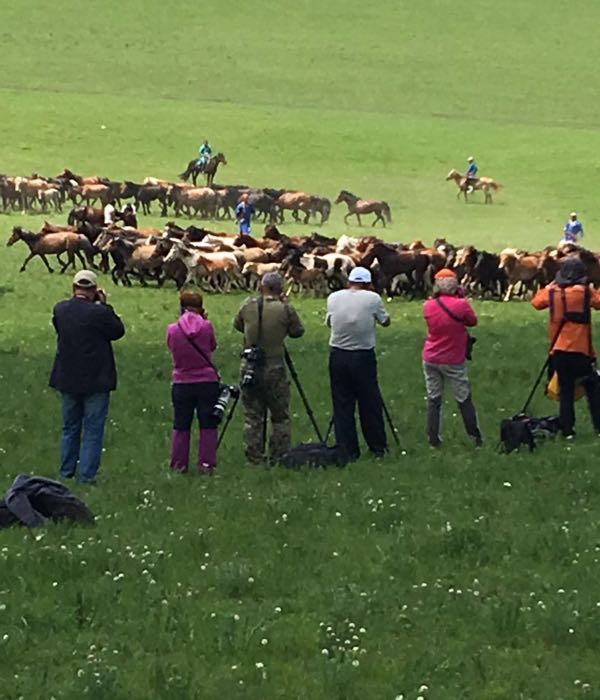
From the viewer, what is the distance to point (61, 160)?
60.6 m

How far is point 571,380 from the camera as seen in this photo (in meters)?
15.7

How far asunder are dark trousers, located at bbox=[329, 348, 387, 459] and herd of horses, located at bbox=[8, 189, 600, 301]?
16.4m

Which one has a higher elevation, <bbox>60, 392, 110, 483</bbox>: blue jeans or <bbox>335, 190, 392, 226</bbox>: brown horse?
<bbox>335, 190, 392, 226</bbox>: brown horse

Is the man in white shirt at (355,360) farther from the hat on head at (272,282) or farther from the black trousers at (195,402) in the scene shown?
the black trousers at (195,402)

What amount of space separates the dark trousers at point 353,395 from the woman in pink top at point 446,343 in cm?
85

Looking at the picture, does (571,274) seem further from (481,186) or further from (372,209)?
(481,186)

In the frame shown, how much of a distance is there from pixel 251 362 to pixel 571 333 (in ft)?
11.1

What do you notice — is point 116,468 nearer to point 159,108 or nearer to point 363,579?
point 363,579

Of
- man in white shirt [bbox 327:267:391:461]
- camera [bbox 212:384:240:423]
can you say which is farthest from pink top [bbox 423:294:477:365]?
camera [bbox 212:384:240:423]

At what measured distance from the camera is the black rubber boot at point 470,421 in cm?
1585

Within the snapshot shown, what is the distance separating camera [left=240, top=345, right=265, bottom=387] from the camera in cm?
1434

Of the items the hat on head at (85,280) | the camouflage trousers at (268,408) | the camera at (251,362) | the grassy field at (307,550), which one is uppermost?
the hat on head at (85,280)

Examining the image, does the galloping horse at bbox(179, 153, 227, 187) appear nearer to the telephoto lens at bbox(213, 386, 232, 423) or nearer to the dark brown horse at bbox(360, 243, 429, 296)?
the dark brown horse at bbox(360, 243, 429, 296)

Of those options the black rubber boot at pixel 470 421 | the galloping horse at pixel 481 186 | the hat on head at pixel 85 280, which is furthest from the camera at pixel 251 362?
the galloping horse at pixel 481 186
